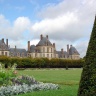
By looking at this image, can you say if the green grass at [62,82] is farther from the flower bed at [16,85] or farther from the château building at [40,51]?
the château building at [40,51]

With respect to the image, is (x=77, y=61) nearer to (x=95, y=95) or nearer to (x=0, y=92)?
(x=0, y=92)

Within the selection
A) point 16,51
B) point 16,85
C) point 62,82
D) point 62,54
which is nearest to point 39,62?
point 62,82

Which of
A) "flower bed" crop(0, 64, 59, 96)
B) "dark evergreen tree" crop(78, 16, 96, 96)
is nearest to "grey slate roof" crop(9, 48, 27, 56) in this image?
"flower bed" crop(0, 64, 59, 96)

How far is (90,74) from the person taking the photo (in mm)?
4809

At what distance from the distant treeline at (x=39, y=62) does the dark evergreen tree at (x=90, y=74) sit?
1773 inches

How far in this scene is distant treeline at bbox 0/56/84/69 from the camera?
51.4 metres

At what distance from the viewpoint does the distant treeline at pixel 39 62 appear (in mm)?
51438

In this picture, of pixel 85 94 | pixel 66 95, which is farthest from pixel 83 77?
pixel 66 95

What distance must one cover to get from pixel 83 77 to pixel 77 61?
53563mm

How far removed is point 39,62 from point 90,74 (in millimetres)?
49209

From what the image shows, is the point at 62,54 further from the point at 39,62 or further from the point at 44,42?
the point at 39,62

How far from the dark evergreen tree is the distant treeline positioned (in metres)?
45.0

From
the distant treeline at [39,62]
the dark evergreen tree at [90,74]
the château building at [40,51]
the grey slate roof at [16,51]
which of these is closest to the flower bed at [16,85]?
the dark evergreen tree at [90,74]

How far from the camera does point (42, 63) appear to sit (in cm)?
5450
